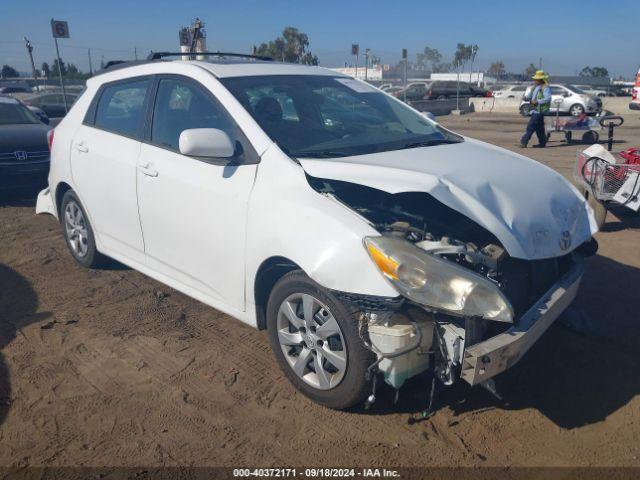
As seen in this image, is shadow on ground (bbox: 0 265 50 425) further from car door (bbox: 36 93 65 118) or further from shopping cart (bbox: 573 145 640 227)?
car door (bbox: 36 93 65 118)

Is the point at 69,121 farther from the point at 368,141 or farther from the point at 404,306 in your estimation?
the point at 404,306

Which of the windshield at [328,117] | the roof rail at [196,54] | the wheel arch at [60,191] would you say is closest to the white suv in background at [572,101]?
the roof rail at [196,54]

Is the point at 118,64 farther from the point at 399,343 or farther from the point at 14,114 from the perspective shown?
the point at 14,114

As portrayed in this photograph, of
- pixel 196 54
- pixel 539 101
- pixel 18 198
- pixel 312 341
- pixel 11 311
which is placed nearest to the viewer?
pixel 312 341

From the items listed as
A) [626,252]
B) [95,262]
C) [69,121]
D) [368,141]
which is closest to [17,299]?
[95,262]

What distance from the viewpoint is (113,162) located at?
4.35 meters

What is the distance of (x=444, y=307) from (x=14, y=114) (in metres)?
9.00

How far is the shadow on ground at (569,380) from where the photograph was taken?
3178 mm

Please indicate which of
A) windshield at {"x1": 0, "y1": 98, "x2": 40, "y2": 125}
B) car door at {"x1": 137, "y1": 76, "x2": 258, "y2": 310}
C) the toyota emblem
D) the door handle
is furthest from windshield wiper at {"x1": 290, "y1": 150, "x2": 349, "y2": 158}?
windshield at {"x1": 0, "y1": 98, "x2": 40, "y2": 125}

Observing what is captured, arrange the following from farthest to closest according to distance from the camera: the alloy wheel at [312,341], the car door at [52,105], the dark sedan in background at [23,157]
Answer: the car door at [52,105]
the dark sedan in background at [23,157]
the alloy wheel at [312,341]

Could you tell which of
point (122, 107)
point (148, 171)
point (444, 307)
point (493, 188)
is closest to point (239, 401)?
point (444, 307)

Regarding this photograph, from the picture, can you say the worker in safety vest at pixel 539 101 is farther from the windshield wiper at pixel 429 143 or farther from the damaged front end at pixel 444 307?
the damaged front end at pixel 444 307

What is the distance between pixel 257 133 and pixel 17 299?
9.16 feet

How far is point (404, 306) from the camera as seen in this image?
279 centimetres
